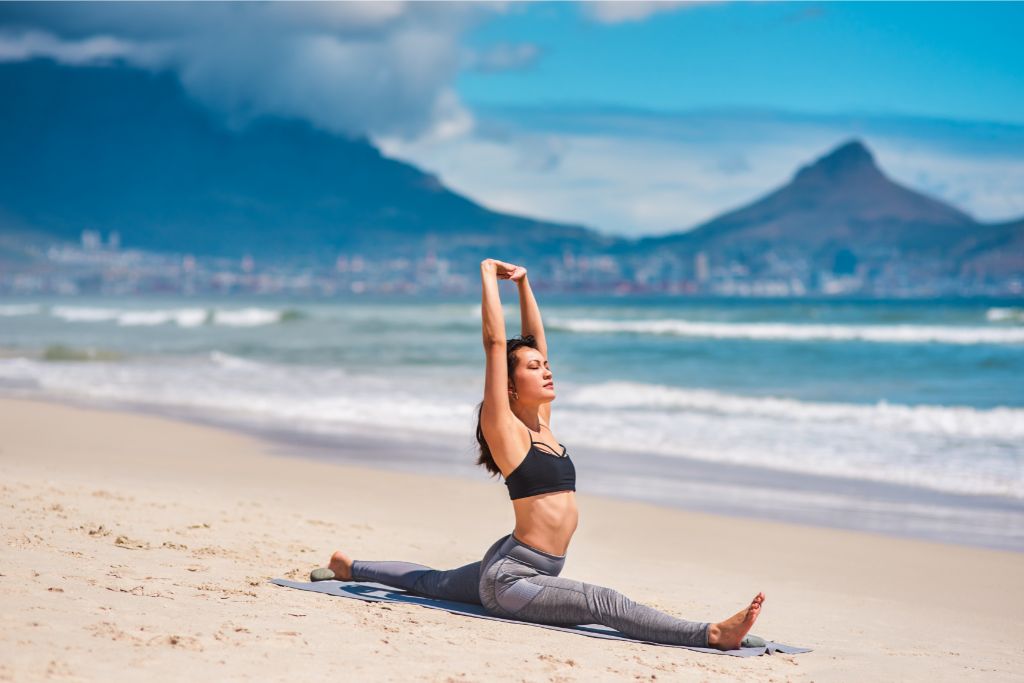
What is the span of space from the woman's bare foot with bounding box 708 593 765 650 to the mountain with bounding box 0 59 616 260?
11713 centimetres

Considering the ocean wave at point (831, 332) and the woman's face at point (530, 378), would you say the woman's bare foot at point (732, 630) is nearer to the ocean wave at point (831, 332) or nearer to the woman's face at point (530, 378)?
the woman's face at point (530, 378)

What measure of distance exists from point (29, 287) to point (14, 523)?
133978mm

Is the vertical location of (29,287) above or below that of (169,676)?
above

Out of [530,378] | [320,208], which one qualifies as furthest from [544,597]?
[320,208]

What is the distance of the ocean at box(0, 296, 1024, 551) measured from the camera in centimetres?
984

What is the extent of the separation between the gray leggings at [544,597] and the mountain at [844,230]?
108979mm

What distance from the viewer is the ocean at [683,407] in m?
9.84

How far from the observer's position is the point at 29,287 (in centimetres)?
12775

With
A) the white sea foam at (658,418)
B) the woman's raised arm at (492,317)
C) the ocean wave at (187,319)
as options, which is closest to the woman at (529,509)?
the woman's raised arm at (492,317)

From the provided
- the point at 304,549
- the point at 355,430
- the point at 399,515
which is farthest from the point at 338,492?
the point at 355,430

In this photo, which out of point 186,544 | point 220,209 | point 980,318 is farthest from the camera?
point 220,209

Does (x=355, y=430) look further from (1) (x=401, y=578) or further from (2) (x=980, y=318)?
(2) (x=980, y=318)

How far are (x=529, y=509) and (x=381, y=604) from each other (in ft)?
2.99

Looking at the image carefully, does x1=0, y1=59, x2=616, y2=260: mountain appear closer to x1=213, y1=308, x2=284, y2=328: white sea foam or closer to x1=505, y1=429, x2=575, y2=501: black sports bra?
x1=213, y1=308, x2=284, y2=328: white sea foam
